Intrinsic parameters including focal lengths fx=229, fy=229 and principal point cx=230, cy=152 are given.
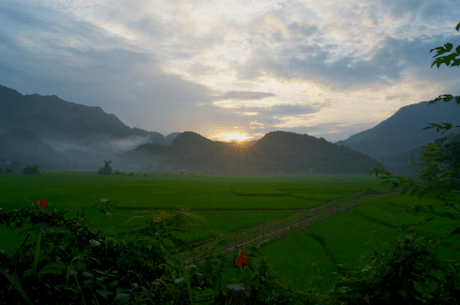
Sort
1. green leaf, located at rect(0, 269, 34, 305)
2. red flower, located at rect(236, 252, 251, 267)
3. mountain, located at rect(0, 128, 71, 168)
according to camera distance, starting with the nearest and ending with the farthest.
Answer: green leaf, located at rect(0, 269, 34, 305), red flower, located at rect(236, 252, 251, 267), mountain, located at rect(0, 128, 71, 168)

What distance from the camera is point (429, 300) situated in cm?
155

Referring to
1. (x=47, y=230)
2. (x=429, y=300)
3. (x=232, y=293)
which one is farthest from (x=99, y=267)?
(x=429, y=300)

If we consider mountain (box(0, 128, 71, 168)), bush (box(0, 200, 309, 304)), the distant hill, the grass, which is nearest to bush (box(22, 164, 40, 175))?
the distant hill

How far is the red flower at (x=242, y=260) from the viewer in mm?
1569

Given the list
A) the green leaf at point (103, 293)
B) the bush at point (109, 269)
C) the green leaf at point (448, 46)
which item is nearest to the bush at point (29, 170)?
the bush at point (109, 269)

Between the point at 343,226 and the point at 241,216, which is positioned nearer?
the point at 343,226

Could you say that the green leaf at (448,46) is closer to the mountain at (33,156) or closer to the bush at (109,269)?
the bush at (109,269)

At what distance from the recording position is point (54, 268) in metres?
1.09

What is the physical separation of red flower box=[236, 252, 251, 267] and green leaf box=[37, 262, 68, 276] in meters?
0.99

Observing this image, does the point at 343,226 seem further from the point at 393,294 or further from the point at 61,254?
the point at 61,254

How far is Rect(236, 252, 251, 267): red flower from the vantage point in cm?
157

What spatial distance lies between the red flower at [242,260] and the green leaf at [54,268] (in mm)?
992

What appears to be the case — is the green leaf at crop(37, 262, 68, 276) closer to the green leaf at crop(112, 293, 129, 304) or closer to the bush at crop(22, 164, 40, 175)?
the green leaf at crop(112, 293, 129, 304)

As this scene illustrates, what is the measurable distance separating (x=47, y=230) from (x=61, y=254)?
6.3 inches
